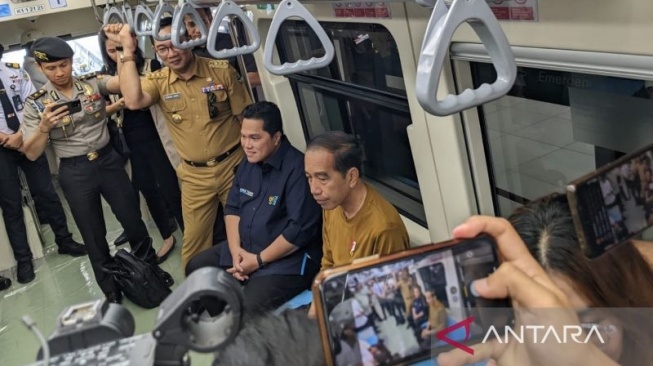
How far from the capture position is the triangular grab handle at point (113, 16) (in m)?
3.71

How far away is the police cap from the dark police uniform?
133 centimetres

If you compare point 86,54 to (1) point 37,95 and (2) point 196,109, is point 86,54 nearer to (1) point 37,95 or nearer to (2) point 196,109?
(1) point 37,95

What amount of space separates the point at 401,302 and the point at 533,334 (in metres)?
0.20

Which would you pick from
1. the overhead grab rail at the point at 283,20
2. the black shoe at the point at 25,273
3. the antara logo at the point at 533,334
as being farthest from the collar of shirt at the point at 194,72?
the antara logo at the point at 533,334

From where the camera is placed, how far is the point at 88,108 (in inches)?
149

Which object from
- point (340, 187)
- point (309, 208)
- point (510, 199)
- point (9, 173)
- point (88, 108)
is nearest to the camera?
point (510, 199)

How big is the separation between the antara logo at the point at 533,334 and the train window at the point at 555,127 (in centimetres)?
88

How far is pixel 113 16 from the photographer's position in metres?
4.10

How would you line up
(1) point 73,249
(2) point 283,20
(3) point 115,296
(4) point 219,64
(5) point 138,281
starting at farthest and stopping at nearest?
(1) point 73,249 < (3) point 115,296 < (5) point 138,281 < (4) point 219,64 < (2) point 283,20

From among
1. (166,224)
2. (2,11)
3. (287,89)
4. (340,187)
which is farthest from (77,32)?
(340,187)

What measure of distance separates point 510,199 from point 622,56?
0.99 metres

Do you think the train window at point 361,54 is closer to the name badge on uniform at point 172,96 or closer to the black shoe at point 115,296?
the name badge on uniform at point 172,96

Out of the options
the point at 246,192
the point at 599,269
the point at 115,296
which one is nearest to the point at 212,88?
the point at 246,192

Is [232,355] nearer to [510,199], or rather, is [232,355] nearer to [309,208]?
[510,199]
